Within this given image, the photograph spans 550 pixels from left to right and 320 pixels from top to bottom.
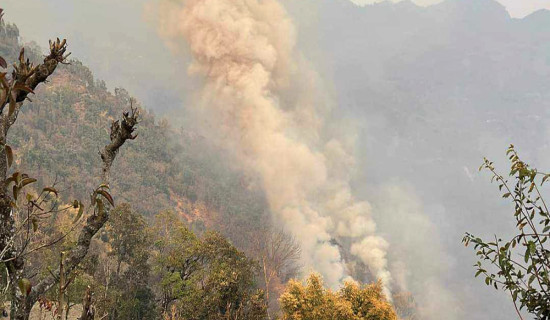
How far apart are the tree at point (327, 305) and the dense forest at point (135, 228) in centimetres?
5

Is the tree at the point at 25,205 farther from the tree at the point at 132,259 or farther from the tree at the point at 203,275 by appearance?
the tree at the point at 132,259

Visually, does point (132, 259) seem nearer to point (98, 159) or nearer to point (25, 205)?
point (25, 205)

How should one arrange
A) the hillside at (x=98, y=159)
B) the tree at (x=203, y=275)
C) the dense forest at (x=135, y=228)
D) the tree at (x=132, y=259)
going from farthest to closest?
1. the hillside at (x=98, y=159)
2. the tree at (x=132, y=259)
3. the tree at (x=203, y=275)
4. the dense forest at (x=135, y=228)

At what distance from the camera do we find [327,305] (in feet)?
62.5

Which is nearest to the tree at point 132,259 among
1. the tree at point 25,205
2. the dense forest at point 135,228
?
the dense forest at point 135,228

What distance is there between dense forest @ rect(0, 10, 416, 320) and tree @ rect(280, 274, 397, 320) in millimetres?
51

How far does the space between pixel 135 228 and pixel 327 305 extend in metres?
10.9

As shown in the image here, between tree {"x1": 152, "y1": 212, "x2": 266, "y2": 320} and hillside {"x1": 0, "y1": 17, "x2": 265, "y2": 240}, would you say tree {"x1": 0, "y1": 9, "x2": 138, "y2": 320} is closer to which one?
tree {"x1": 152, "y1": 212, "x2": 266, "y2": 320}

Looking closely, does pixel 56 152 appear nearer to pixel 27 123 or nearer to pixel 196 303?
pixel 27 123

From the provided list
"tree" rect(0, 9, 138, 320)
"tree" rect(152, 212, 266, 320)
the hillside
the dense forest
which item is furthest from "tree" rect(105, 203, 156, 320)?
the hillside

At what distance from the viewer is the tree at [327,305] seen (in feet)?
61.3

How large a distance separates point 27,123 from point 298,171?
52.6 meters

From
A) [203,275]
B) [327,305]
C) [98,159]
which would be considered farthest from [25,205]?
[98,159]

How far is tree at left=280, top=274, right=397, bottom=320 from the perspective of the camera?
18.7 meters
